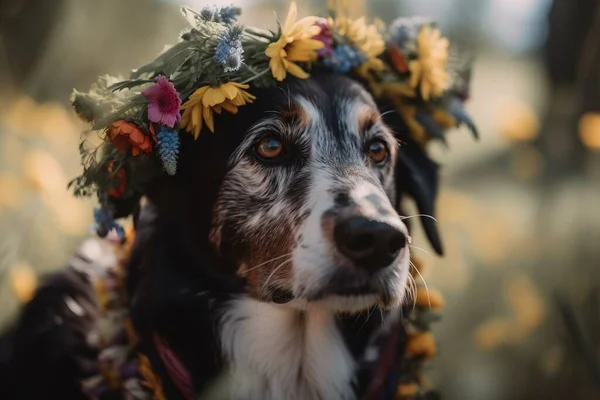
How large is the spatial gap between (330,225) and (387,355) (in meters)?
0.73

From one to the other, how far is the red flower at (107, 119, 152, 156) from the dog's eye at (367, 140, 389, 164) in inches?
28.7

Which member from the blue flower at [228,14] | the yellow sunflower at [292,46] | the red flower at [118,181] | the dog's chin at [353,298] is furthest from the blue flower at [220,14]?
the dog's chin at [353,298]

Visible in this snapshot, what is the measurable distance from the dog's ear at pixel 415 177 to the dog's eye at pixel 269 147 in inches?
19.8

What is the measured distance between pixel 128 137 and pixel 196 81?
26 centimetres

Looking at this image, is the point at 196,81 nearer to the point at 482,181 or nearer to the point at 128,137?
the point at 128,137

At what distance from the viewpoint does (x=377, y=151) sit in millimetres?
2469

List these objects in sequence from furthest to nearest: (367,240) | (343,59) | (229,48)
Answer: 1. (343,59)
2. (229,48)
3. (367,240)

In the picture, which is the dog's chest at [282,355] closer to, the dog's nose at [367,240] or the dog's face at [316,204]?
the dog's face at [316,204]

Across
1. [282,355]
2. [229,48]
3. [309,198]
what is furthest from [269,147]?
[282,355]

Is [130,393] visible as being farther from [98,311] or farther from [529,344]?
[529,344]

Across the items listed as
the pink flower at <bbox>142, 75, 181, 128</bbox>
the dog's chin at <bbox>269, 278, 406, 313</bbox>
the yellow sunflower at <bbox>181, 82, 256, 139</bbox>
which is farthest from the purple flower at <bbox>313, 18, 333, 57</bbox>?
the dog's chin at <bbox>269, 278, 406, 313</bbox>

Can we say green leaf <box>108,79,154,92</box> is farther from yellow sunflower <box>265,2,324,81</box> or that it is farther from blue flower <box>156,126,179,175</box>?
yellow sunflower <box>265,2,324,81</box>

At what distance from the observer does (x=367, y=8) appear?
12.7ft

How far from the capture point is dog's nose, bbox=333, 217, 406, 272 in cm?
199
